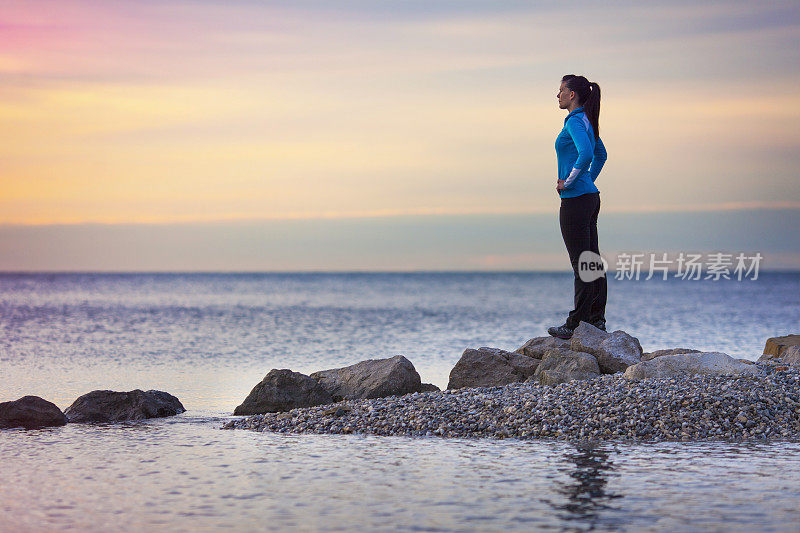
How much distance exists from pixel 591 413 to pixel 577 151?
155 inches

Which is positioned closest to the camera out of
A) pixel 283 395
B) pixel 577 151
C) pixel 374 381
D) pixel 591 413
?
pixel 591 413

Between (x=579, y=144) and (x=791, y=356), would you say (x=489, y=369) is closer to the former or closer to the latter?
(x=579, y=144)

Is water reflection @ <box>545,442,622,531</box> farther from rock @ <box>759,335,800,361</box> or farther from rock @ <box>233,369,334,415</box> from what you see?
rock @ <box>759,335,800,361</box>

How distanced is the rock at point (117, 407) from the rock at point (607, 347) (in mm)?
5230

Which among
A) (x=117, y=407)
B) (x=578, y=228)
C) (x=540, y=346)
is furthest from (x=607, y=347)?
(x=117, y=407)

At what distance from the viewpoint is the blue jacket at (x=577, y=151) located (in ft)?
36.3

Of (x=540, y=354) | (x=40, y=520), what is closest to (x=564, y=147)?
(x=540, y=354)

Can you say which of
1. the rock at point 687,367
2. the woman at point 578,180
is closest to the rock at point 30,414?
the woman at point 578,180

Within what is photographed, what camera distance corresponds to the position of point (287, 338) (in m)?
24.4

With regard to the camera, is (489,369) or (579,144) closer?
(579,144)

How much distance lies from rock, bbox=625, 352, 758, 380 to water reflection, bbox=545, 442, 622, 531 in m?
2.52

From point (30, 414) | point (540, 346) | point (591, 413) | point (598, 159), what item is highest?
point (598, 159)

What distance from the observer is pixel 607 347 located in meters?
11.2

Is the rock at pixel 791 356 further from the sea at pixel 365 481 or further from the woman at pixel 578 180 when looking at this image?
the sea at pixel 365 481
